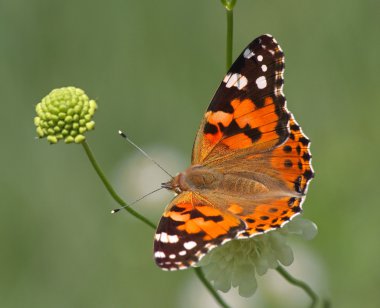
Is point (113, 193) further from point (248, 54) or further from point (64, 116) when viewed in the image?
point (248, 54)

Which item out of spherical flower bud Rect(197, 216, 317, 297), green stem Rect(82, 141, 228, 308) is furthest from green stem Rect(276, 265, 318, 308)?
green stem Rect(82, 141, 228, 308)

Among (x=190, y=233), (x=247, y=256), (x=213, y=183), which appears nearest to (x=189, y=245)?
(x=190, y=233)

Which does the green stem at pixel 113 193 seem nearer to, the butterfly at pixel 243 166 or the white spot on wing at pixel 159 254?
the butterfly at pixel 243 166

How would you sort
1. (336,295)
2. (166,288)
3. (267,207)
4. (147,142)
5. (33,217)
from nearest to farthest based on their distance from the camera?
1. (267,207)
2. (336,295)
3. (166,288)
4. (33,217)
5. (147,142)

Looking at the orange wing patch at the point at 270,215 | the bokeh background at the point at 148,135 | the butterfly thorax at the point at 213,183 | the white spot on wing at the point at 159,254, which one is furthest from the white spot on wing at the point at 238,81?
the bokeh background at the point at 148,135

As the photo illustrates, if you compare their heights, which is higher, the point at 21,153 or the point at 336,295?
the point at 21,153

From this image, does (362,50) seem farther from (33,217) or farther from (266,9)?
(33,217)

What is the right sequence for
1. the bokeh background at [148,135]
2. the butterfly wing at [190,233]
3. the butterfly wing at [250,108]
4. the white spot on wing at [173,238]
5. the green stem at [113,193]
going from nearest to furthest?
1. the butterfly wing at [190,233]
2. the white spot on wing at [173,238]
3. the green stem at [113,193]
4. the butterfly wing at [250,108]
5. the bokeh background at [148,135]

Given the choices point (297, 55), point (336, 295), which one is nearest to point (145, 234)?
point (336, 295)

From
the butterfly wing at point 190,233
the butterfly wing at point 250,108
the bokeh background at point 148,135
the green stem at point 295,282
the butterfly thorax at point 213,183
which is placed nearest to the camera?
the butterfly wing at point 190,233
